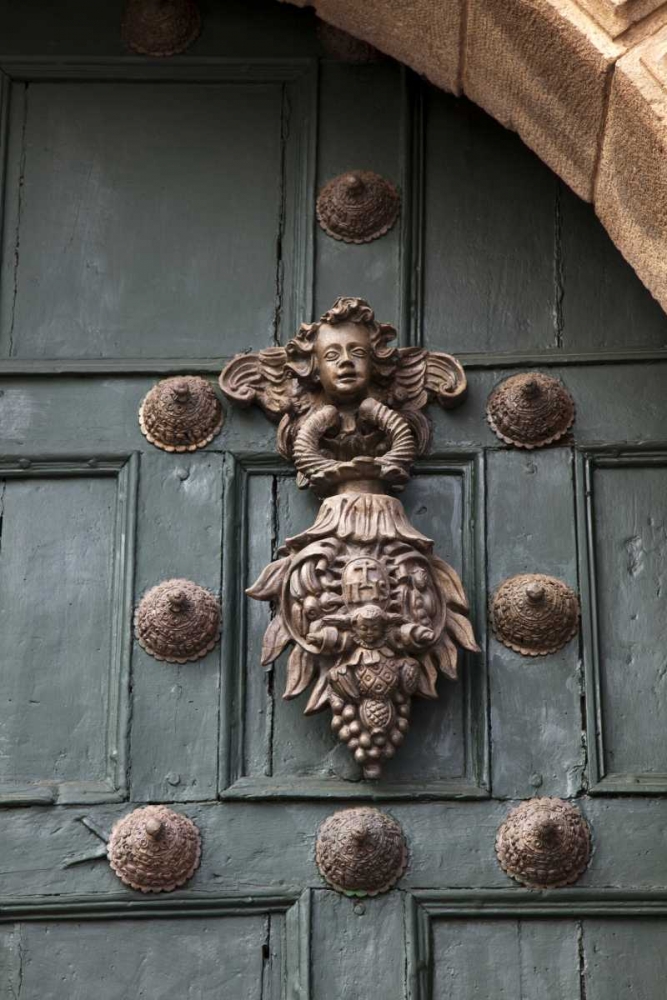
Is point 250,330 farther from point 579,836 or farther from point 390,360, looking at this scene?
point 579,836

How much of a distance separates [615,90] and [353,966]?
5.11 ft

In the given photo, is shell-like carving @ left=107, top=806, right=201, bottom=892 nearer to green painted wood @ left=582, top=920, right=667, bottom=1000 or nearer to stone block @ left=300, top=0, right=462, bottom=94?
green painted wood @ left=582, top=920, right=667, bottom=1000

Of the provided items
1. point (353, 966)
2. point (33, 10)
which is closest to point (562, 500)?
point (353, 966)

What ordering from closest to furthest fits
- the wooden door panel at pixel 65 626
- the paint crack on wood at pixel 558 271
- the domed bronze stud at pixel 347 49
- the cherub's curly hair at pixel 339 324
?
the wooden door panel at pixel 65 626
the cherub's curly hair at pixel 339 324
the paint crack on wood at pixel 558 271
the domed bronze stud at pixel 347 49

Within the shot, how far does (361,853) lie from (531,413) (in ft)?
2.88

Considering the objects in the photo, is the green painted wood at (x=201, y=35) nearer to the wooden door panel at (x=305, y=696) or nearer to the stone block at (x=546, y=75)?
the stone block at (x=546, y=75)

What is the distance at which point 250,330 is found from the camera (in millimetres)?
3600

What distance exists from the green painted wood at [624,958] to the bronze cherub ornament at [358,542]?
0.47 m

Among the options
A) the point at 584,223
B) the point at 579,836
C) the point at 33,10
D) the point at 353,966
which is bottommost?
the point at 353,966

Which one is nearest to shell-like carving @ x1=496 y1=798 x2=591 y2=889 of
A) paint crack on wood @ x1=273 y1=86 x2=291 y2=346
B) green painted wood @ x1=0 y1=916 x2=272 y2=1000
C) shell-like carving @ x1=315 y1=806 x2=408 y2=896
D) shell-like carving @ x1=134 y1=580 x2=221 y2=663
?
shell-like carving @ x1=315 y1=806 x2=408 y2=896

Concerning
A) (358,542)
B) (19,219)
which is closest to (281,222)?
(19,219)

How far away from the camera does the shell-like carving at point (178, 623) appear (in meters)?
3.34

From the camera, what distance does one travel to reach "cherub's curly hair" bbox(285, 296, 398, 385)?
11.3ft

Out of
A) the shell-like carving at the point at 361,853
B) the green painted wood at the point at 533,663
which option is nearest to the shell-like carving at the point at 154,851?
the shell-like carving at the point at 361,853
